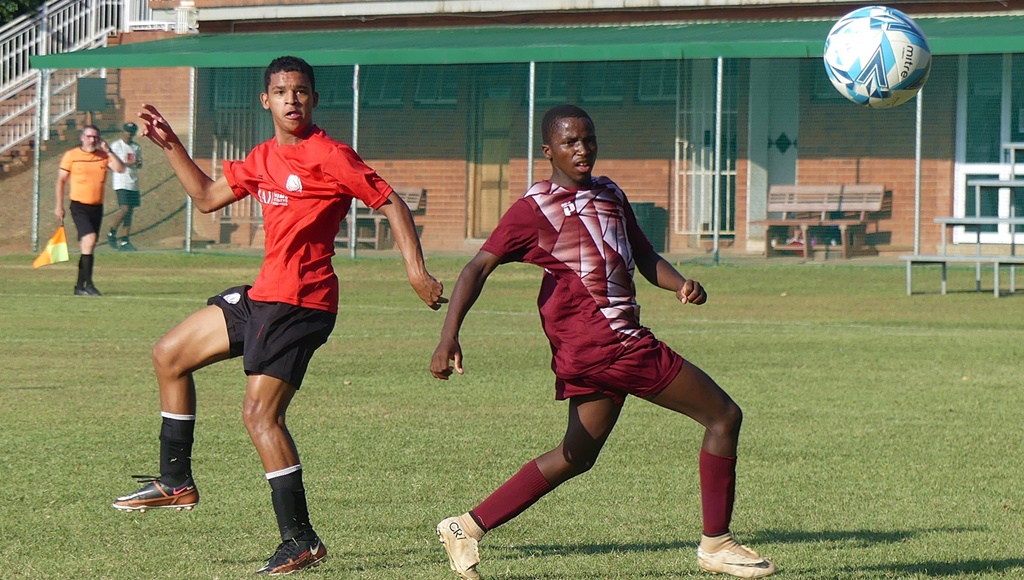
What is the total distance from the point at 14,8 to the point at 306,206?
34.6 meters

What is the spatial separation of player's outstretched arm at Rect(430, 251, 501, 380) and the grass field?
2.84 feet

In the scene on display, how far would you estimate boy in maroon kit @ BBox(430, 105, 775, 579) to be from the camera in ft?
17.8

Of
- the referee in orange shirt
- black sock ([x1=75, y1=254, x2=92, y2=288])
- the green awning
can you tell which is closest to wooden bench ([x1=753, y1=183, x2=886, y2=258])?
the green awning

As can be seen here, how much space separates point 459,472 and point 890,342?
7.98 meters

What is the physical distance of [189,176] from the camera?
6.23 meters

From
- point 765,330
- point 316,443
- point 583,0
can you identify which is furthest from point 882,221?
point 316,443

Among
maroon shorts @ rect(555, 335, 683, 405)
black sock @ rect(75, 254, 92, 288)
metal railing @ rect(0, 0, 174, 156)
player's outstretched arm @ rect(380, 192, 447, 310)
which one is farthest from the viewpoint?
metal railing @ rect(0, 0, 174, 156)

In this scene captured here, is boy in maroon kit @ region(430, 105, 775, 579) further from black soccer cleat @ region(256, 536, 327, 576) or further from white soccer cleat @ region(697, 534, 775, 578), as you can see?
black soccer cleat @ region(256, 536, 327, 576)

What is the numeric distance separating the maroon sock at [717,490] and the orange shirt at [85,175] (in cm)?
1459

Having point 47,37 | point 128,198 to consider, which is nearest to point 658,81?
point 128,198

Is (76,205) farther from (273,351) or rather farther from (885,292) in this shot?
(273,351)

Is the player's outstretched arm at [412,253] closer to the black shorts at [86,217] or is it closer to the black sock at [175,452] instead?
the black sock at [175,452]

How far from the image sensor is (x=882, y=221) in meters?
25.4

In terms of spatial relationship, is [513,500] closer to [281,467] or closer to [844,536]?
[281,467]
